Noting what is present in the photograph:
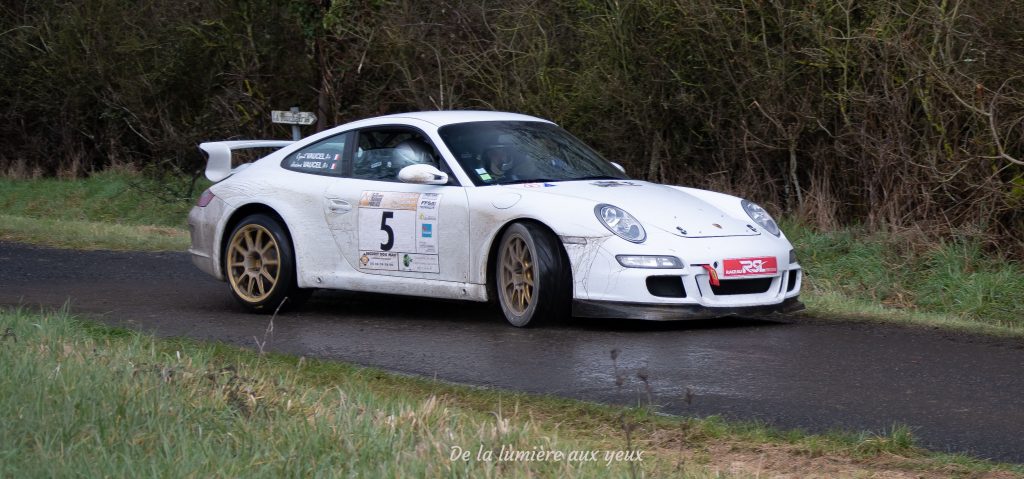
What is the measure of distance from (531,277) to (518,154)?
1147 millimetres

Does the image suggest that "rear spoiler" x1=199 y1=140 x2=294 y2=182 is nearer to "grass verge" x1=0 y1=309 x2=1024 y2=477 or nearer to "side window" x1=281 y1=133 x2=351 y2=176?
"side window" x1=281 y1=133 x2=351 y2=176

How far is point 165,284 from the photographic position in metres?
11.0

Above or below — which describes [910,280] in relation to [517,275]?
below

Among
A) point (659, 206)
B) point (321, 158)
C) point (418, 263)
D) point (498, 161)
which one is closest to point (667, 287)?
point (659, 206)

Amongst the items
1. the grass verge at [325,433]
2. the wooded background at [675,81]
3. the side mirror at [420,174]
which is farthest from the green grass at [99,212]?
→ the grass verge at [325,433]

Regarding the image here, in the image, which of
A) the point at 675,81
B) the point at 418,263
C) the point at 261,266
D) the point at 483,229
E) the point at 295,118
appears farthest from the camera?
the point at 295,118

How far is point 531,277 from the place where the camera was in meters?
8.42

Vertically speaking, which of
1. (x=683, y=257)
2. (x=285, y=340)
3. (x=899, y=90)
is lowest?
(x=285, y=340)

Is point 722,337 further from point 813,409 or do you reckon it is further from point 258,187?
point 258,187

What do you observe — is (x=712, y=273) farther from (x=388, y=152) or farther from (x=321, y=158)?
(x=321, y=158)

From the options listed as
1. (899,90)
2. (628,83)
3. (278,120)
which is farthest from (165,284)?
(899,90)

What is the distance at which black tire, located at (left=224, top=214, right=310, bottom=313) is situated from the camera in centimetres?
938

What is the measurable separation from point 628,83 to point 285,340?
7053mm

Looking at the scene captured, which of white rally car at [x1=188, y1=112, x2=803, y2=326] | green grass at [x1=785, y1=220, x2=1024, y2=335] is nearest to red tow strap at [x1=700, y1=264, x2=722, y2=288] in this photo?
white rally car at [x1=188, y1=112, x2=803, y2=326]
